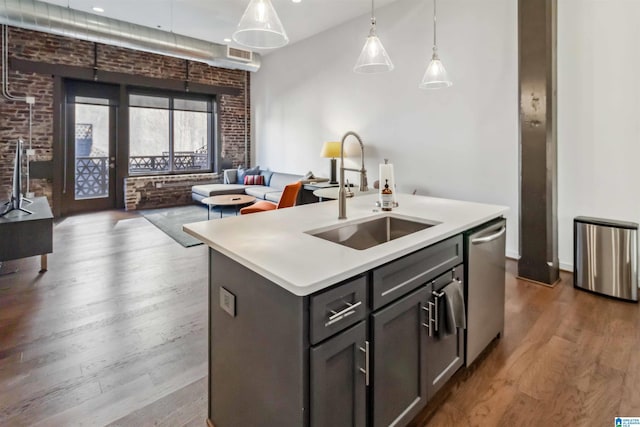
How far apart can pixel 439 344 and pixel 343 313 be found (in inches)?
30.8

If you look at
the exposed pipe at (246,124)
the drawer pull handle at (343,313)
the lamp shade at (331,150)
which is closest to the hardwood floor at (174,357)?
the drawer pull handle at (343,313)

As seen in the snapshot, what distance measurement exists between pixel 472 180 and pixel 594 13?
188 cm

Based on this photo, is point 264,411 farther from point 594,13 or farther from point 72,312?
point 594,13

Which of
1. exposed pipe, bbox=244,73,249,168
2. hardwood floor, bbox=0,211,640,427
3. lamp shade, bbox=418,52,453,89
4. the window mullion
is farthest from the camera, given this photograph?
exposed pipe, bbox=244,73,249,168

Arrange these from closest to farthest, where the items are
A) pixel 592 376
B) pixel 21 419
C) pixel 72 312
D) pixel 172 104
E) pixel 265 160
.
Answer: pixel 21 419, pixel 592 376, pixel 72 312, pixel 172 104, pixel 265 160

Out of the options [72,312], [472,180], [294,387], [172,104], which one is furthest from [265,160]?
[294,387]

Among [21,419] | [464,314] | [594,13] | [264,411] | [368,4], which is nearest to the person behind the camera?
[264,411]

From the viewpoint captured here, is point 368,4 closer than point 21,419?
No

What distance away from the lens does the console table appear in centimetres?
311

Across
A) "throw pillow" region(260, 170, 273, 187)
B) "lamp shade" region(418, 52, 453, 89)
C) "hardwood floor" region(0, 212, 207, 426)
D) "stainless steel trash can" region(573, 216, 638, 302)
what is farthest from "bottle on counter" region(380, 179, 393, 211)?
"throw pillow" region(260, 170, 273, 187)

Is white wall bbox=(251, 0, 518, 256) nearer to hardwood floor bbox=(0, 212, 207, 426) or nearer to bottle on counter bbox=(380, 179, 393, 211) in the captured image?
bottle on counter bbox=(380, 179, 393, 211)

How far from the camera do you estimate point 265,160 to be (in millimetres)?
8102

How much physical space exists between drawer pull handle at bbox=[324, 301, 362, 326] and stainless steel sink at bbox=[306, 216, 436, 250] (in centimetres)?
59

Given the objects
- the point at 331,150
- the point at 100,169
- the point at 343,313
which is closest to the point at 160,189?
the point at 100,169
